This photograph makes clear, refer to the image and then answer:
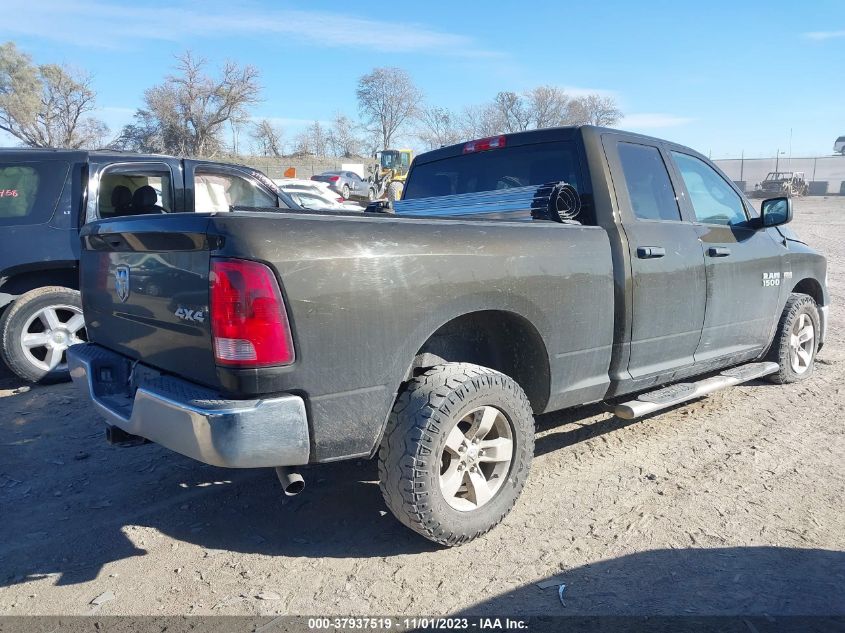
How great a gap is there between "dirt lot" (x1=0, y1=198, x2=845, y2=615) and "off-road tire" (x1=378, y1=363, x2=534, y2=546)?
0.18 m

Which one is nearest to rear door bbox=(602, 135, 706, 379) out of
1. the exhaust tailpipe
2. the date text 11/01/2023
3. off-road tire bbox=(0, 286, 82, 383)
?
the date text 11/01/2023

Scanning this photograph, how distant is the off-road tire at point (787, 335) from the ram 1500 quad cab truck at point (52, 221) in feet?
17.0

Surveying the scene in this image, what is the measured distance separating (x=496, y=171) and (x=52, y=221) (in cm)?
367

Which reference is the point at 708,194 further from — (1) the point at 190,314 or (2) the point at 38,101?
(2) the point at 38,101

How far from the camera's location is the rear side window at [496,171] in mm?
4160

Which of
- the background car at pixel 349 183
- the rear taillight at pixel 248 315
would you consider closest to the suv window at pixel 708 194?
the rear taillight at pixel 248 315

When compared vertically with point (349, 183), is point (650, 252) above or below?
below

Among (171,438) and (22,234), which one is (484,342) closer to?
(171,438)

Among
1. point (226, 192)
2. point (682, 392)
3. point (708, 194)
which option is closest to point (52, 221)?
point (226, 192)

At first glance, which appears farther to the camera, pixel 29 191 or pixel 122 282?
pixel 29 191

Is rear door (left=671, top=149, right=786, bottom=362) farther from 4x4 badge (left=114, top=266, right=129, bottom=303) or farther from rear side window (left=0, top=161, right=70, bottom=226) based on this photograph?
rear side window (left=0, top=161, right=70, bottom=226)

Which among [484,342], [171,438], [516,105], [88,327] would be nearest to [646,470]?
[484,342]

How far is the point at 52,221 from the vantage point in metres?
5.48

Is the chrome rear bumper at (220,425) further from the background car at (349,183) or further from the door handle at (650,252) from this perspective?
the background car at (349,183)
